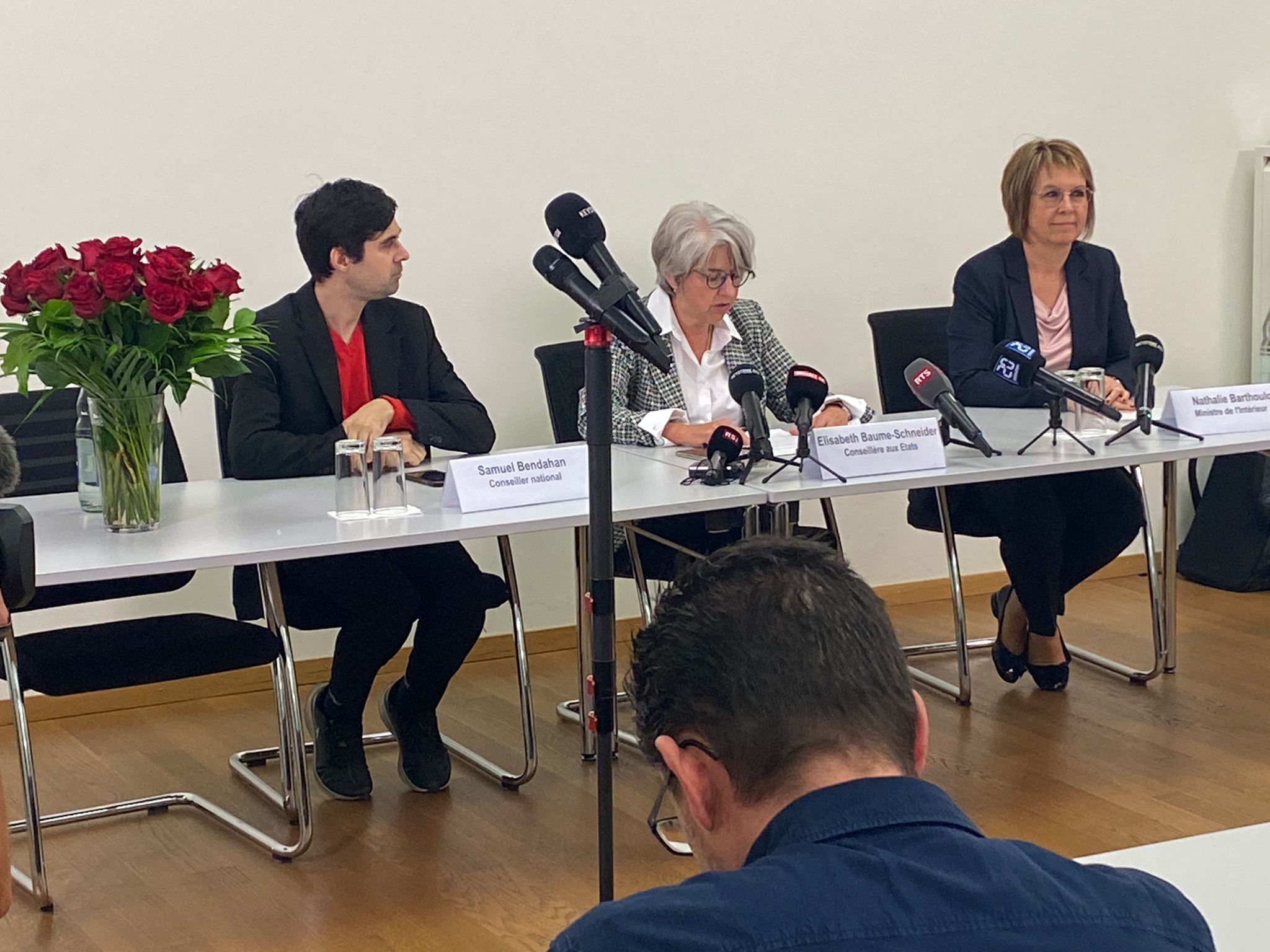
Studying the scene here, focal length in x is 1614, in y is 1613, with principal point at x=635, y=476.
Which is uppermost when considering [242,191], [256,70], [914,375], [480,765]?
[256,70]

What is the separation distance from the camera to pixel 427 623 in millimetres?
3545

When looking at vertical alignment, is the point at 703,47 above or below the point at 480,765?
above

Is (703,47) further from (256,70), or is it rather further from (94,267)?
(94,267)

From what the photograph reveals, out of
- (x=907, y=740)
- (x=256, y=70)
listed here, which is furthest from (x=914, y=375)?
(x=907, y=740)

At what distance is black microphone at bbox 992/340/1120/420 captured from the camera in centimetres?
342

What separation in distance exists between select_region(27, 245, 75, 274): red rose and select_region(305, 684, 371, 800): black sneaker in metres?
1.18

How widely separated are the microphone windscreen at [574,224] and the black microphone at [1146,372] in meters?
1.85

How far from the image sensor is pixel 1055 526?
4.00 metres

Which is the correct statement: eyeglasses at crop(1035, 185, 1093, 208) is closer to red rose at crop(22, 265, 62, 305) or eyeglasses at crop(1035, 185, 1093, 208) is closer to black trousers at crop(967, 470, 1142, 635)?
black trousers at crop(967, 470, 1142, 635)

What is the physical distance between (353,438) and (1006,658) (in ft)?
6.05

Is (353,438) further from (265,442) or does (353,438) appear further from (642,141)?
(642,141)

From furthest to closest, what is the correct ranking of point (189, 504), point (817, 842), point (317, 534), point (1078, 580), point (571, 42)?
1. point (571, 42)
2. point (1078, 580)
3. point (189, 504)
4. point (317, 534)
5. point (817, 842)

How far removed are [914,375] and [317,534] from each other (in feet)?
4.36

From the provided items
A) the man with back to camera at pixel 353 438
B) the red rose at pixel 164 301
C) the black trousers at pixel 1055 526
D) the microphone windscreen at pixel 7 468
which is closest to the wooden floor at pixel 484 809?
the man with back to camera at pixel 353 438
